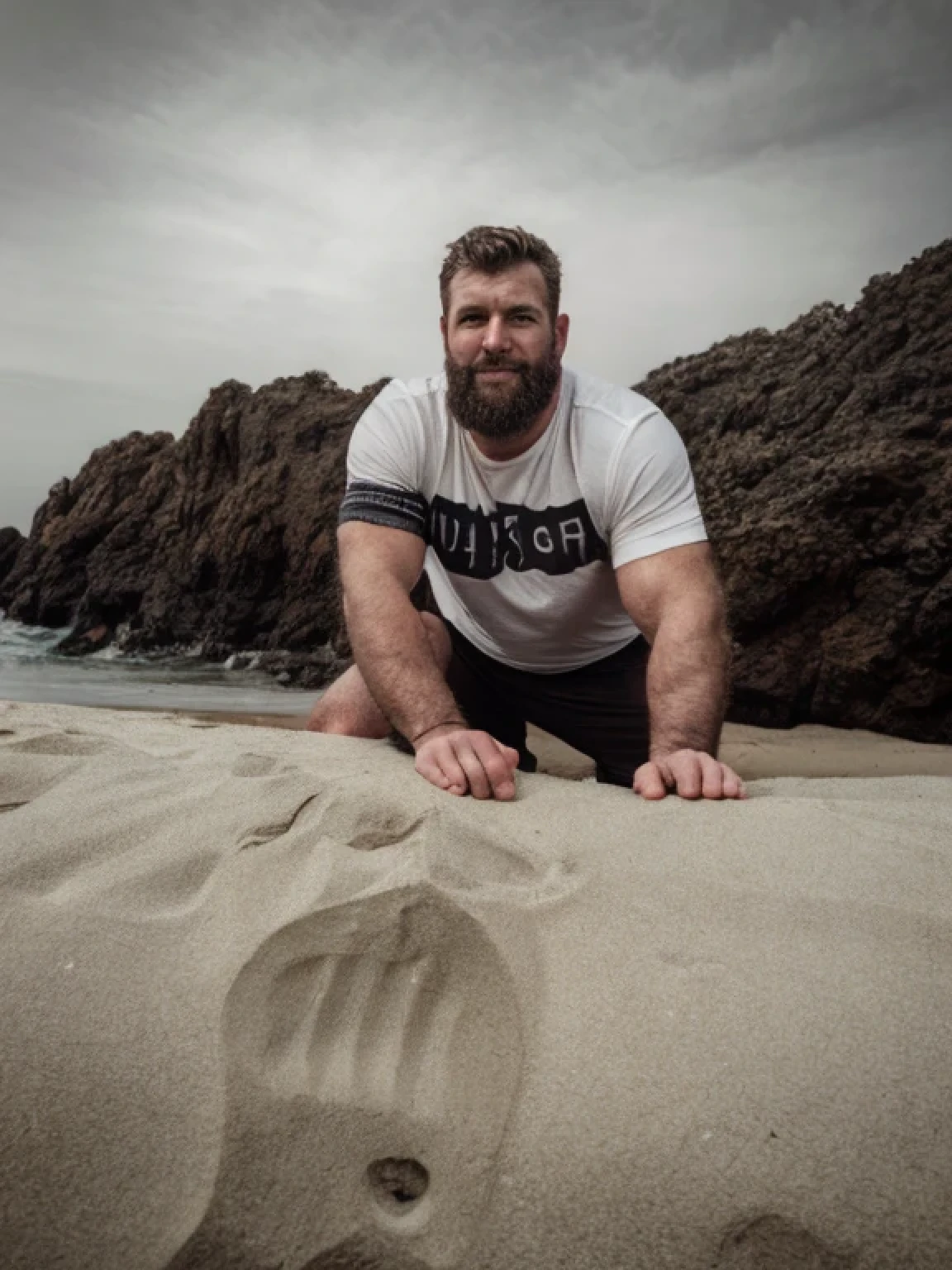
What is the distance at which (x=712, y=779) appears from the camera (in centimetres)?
193

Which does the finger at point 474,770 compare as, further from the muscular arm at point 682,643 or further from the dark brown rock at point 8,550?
the dark brown rock at point 8,550

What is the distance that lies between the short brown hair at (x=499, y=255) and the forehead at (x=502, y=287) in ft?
0.06

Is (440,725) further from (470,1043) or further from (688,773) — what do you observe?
(470,1043)

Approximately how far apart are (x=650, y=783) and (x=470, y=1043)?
0.93m

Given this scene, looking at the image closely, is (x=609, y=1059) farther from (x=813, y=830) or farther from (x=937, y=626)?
(x=937, y=626)

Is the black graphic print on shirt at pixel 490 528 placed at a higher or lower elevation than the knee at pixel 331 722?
higher

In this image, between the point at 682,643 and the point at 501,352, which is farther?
the point at 501,352

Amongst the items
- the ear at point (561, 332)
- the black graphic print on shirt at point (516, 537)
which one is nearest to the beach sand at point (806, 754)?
the black graphic print on shirt at point (516, 537)

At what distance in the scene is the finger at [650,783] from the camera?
1.93m

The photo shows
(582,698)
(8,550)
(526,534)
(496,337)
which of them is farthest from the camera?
(8,550)

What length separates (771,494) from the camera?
562 centimetres

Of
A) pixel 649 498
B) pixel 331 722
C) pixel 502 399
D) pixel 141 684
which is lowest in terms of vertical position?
pixel 141 684

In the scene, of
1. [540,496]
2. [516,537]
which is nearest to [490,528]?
[516,537]

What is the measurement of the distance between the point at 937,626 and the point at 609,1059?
14.4 ft
